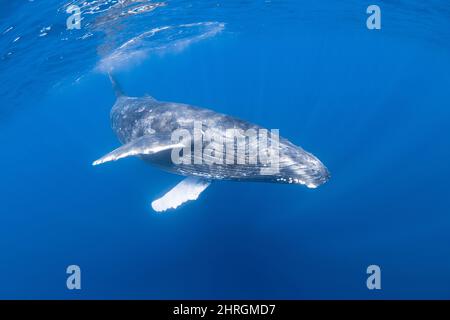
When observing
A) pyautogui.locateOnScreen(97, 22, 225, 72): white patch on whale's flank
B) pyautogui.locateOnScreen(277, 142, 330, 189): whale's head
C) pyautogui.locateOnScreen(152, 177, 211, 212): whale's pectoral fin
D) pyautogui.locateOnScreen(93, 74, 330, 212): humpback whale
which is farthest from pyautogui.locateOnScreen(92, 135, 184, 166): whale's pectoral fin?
pyautogui.locateOnScreen(97, 22, 225, 72): white patch on whale's flank

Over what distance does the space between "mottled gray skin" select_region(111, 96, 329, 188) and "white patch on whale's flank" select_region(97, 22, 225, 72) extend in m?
14.5

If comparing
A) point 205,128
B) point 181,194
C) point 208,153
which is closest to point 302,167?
point 208,153

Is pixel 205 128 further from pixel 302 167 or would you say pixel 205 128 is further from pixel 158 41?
pixel 158 41

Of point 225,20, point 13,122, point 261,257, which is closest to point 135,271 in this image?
point 261,257

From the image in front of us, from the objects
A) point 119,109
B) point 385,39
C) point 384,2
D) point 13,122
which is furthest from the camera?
point 13,122

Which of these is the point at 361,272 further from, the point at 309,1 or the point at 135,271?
the point at 309,1

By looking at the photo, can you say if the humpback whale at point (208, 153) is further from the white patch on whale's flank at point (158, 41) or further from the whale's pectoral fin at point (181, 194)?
the white patch on whale's flank at point (158, 41)

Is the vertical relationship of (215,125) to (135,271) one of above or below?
above

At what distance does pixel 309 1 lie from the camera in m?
22.4

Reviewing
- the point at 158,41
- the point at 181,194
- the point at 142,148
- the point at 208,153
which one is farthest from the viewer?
the point at 158,41

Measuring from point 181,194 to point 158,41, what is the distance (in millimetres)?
20942

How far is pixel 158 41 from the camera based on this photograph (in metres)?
26.8
